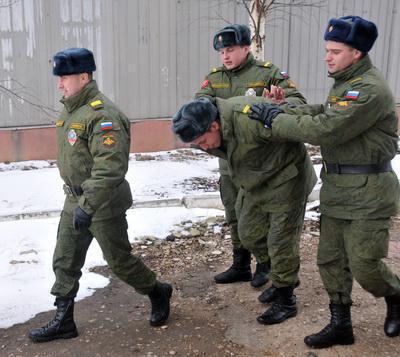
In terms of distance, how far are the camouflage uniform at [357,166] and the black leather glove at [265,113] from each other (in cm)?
4

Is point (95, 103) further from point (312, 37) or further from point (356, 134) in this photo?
point (312, 37)

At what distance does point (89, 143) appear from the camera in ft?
10.6

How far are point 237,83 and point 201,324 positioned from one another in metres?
1.86

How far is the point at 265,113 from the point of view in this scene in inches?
116

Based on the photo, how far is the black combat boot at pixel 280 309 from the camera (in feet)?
11.6

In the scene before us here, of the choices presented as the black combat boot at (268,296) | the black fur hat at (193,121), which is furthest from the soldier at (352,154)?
the black combat boot at (268,296)

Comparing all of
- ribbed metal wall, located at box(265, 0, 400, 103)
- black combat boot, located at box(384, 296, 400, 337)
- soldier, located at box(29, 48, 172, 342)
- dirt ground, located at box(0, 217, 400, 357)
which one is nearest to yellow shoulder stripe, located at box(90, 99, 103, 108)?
soldier, located at box(29, 48, 172, 342)

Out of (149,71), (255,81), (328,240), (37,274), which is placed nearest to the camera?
(328,240)

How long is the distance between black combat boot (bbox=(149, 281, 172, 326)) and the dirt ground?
0.20 ft

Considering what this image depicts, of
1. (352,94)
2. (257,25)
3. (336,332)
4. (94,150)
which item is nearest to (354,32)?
(352,94)

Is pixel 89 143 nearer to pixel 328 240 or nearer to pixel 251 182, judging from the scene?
pixel 251 182

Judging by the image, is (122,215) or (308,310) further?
(308,310)

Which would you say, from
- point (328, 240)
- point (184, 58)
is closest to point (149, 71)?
point (184, 58)

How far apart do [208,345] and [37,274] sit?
1755 mm
